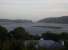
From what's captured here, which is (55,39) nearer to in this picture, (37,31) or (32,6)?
(37,31)

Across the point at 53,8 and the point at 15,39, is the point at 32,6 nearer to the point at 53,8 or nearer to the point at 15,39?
the point at 53,8

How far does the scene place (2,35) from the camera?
2004 millimetres

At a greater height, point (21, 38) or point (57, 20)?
point (57, 20)

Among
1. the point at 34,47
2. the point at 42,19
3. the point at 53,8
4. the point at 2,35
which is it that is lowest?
the point at 34,47

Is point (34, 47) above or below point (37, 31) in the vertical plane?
below

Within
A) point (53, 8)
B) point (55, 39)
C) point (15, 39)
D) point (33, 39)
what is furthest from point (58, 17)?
point (15, 39)

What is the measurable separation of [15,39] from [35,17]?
39 cm

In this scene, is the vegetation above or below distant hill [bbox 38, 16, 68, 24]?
below

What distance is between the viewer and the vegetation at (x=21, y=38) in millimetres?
1973

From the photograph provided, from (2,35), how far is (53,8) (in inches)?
29.6

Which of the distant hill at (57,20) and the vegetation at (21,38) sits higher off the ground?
the distant hill at (57,20)

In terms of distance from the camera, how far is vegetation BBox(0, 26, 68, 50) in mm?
1973

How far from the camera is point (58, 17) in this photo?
1.94 metres

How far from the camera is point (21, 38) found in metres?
1.98
